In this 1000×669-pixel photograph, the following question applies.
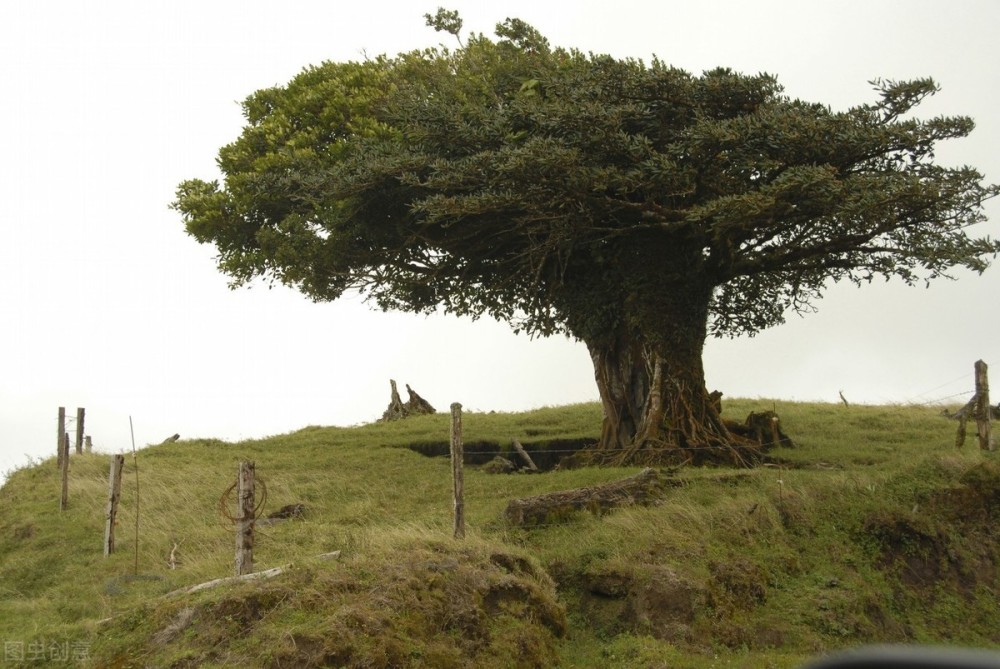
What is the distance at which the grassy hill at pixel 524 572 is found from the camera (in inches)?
504

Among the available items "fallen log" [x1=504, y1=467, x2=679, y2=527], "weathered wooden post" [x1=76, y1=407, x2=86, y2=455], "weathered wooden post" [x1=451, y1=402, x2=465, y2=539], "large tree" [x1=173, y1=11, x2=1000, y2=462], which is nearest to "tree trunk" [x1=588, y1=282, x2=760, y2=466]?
"large tree" [x1=173, y1=11, x2=1000, y2=462]

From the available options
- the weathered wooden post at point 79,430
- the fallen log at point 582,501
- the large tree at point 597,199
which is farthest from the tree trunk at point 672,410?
the weathered wooden post at point 79,430

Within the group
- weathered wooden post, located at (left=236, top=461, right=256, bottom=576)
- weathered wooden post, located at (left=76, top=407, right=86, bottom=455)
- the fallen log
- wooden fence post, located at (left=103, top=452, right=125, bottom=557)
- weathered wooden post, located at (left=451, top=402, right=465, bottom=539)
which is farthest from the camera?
weathered wooden post, located at (left=76, top=407, right=86, bottom=455)

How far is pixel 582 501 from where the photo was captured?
1861 centimetres

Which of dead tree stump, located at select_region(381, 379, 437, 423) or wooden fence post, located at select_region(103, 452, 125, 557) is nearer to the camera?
wooden fence post, located at select_region(103, 452, 125, 557)

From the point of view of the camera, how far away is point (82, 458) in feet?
95.5

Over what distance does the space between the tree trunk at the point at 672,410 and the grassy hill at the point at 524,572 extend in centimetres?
135

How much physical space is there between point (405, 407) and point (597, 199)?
1887 cm

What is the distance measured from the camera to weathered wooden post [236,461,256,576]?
48.8 ft

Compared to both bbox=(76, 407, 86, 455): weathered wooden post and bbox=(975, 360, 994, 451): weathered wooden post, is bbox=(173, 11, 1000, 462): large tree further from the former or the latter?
bbox=(76, 407, 86, 455): weathered wooden post

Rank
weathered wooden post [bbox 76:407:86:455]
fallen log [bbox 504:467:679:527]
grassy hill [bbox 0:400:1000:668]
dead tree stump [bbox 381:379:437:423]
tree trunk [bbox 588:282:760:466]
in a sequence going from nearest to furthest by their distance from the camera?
grassy hill [bbox 0:400:1000:668], fallen log [bbox 504:467:679:527], tree trunk [bbox 588:282:760:466], weathered wooden post [bbox 76:407:86:455], dead tree stump [bbox 381:379:437:423]

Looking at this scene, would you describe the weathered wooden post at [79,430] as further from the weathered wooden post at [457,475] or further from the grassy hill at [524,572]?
the weathered wooden post at [457,475]

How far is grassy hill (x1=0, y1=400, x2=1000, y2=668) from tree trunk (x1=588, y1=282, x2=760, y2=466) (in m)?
1.35

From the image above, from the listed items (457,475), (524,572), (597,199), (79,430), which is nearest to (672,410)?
(597,199)
